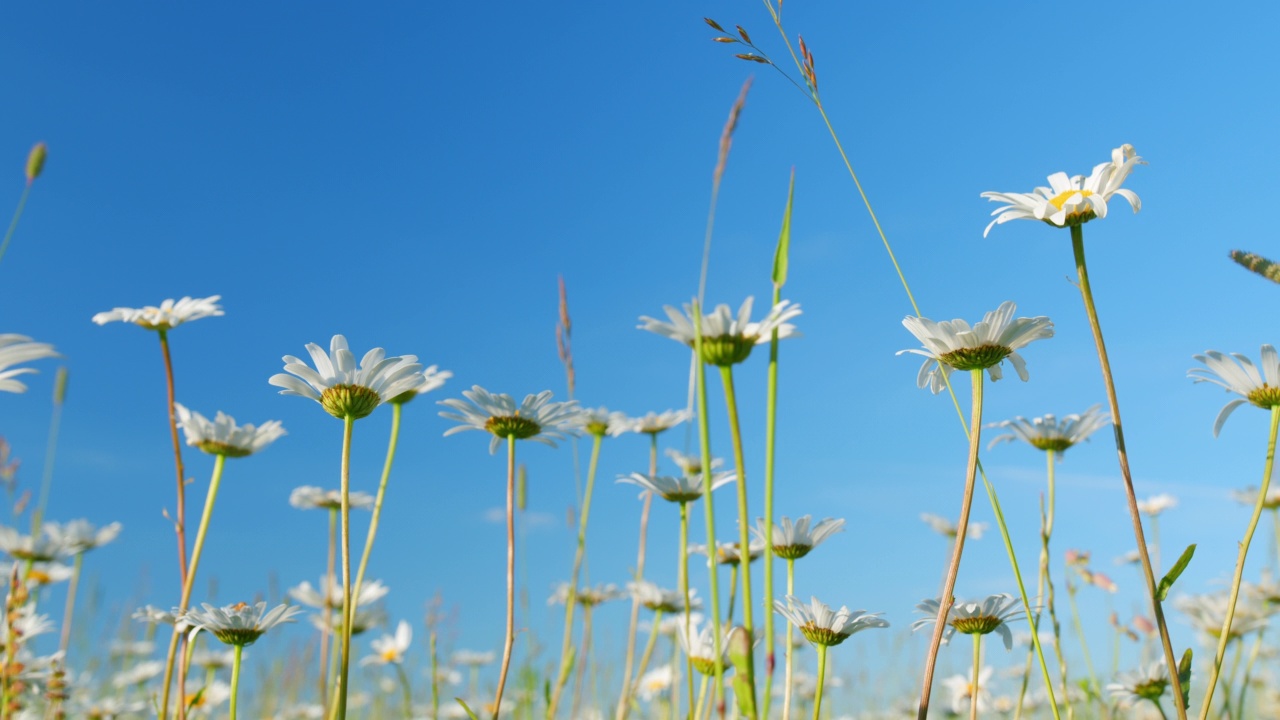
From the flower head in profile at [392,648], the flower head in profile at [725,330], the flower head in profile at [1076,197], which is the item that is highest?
the flower head in profile at [1076,197]

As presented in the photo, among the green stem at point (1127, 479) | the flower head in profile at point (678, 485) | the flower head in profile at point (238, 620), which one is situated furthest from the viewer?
the flower head in profile at point (678, 485)

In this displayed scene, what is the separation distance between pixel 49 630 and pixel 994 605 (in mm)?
3494

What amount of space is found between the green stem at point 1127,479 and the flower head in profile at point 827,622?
53cm

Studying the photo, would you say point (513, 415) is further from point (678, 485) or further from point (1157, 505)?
point (1157, 505)

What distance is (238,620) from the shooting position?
212 centimetres

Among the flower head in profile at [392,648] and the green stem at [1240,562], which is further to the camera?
the flower head in profile at [392,648]

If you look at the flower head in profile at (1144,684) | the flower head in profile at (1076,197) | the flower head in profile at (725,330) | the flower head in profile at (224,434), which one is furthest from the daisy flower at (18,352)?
the flower head in profile at (1144,684)

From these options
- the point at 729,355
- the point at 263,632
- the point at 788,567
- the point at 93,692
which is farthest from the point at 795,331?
the point at 93,692

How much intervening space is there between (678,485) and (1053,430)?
45.7 inches

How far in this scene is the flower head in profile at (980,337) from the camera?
68.0 inches

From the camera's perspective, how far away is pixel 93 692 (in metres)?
5.30

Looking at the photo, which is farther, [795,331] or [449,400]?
[449,400]

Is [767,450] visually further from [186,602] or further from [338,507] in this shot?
[338,507]

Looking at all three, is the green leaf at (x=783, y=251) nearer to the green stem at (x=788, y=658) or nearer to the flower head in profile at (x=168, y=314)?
the green stem at (x=788, y=658)
